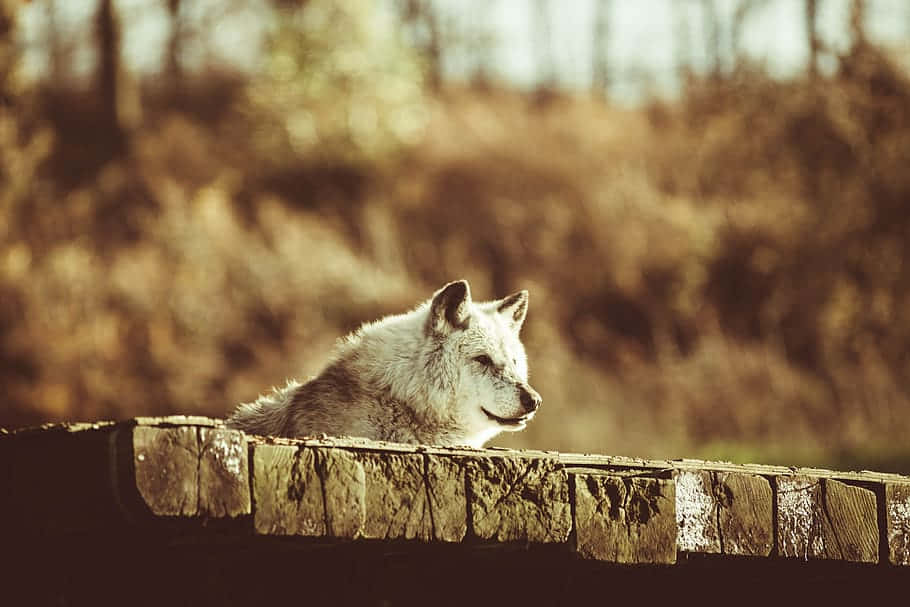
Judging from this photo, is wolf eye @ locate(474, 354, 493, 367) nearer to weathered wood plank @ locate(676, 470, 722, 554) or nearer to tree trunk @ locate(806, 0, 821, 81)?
weathered wood plank @ locate(676, 470, 722, 554)

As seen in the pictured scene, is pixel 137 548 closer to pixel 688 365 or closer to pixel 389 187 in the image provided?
pixel 688 365

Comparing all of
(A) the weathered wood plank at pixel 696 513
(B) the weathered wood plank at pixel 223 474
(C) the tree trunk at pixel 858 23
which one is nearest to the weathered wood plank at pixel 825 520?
(A) the weathered wood plank at pixel 696 513

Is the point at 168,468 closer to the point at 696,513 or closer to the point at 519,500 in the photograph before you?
the point at 519,500

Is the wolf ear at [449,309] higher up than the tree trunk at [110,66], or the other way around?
the tree trunk at [110,66]

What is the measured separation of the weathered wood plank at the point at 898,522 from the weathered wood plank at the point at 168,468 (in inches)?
99.4

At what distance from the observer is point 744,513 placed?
13.3 ft

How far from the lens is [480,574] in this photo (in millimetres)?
4266

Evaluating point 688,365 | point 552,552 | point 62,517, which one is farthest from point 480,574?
point 688,365

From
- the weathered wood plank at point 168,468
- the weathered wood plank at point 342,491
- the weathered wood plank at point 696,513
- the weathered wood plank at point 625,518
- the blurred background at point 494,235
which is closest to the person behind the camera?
the weathered wood plank at point 168,468

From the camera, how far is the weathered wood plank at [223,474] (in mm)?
3125

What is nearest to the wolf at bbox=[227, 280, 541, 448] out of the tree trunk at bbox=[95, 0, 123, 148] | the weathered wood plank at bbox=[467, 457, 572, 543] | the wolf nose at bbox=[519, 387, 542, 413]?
the wolf nose at bbox=[519, 387, 542, 413]

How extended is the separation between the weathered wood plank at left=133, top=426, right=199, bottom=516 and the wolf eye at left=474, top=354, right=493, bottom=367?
12.4ft

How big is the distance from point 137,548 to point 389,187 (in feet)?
84.1

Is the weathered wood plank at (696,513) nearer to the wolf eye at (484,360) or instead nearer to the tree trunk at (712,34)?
the wolf eye at (484,360)
